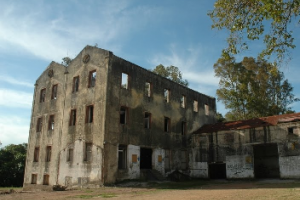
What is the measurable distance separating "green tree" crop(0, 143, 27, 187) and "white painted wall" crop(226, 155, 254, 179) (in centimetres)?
2200

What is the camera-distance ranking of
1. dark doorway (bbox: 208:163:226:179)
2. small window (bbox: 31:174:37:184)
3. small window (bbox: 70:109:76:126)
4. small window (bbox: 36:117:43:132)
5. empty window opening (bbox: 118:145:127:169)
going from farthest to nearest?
dark doorway (bbox: 208:163:226:179) → small window (bbox: 36:117:43:132) → small window (bbox: 31:174:37:184) → small window (bbox: 70:109:76:126) → empty window opening (bbox: 118:145:127:169)

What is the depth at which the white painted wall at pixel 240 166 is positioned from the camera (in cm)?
2178

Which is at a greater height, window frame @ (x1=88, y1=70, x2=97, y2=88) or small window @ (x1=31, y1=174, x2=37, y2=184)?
window frame @ (x1=88, y1=70, x2=97, y2=88)

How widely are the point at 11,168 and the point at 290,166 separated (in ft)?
89.2

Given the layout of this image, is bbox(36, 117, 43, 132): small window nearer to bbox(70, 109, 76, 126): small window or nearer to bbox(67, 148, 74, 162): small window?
bbox(70, 109, 76, 126): small window

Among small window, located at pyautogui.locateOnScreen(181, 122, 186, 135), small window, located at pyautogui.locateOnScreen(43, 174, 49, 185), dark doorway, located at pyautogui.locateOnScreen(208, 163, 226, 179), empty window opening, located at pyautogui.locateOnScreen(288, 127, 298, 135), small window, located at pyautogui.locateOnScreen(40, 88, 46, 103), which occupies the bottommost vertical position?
small window, located at pyautogui.locateOnScreen(43, 174, 49, 185)

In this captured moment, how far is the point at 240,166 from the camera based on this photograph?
73.0 feet

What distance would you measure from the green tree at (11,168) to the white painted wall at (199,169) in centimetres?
1865

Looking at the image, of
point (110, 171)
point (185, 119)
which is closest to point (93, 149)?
point (110, 171)

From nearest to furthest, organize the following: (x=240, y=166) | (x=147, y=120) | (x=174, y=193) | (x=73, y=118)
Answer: (x=174, y=193)
(x=73, y=118)
(x=240, y=166)
(x=147, y=120)

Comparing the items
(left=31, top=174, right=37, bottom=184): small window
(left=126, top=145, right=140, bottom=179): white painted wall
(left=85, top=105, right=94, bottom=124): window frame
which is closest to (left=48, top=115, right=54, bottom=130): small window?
(left=31, top=174, right=37, bottom=184): small window

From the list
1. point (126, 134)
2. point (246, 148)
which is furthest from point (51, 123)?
point (246, 148)

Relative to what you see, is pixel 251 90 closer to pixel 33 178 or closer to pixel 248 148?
pixel 248 148

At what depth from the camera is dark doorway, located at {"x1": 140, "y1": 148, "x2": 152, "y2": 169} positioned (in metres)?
22.3
